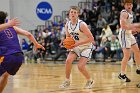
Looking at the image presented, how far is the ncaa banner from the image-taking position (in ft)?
76.1

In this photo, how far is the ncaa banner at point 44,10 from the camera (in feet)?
76.1

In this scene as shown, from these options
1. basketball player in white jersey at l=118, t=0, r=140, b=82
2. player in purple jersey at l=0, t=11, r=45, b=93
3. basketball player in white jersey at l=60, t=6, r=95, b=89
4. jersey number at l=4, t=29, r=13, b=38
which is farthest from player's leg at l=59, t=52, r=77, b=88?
jersey number at l=4, t=29, r=13, b=38

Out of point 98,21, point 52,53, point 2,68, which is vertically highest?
point 2,68

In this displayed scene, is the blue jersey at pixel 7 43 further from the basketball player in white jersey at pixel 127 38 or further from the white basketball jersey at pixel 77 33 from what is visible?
the basketball player in white jersey at pixel 127 38

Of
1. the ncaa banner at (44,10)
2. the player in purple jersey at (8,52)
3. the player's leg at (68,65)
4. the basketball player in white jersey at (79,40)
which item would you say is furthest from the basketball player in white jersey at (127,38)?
the ncaa banner at (44,10)

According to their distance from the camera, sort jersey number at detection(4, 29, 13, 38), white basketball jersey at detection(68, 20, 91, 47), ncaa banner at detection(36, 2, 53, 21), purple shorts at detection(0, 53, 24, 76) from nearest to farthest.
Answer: purple shorts at detection(0, 53, 24, 76) → jersey number at detection(4, 29, 13, 38) → white basketball jersey at detection(68, 20, 91, 47) → ncaa banner at detection(36, 2, 53, 21)

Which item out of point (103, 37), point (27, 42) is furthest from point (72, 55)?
point (27, 42)

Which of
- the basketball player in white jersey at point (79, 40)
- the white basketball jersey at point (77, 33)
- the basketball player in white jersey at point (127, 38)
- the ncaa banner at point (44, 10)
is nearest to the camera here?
the basketball player in white jersey at point (79, 40)

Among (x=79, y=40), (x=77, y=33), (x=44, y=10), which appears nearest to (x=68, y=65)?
(x=79, y=40)

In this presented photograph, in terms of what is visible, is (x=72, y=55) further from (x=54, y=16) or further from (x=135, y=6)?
(x=54, y=16)

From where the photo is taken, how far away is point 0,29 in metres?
5.99

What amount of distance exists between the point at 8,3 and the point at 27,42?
2.61 metres

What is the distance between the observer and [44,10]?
23531 millimetres

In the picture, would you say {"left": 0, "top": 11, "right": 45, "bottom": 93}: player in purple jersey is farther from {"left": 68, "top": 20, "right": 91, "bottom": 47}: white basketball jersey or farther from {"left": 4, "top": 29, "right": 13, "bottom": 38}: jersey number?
{"left": 68, "top": 20, "right": 91, "bottom": 47}: white basketball jersey
